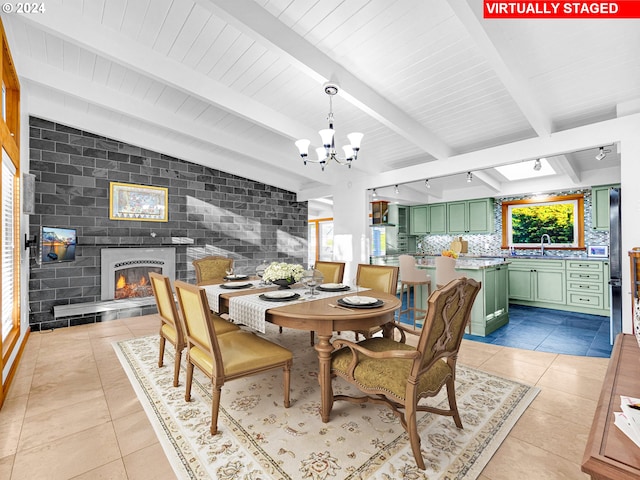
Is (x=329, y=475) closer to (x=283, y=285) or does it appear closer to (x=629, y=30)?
(x=283, y=285)

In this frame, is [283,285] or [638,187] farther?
[638,187]

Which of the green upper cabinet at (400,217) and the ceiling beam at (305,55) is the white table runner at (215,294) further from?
the green upper cabinet at (400,217)

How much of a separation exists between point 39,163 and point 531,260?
785cm

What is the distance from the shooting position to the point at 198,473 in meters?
1.49

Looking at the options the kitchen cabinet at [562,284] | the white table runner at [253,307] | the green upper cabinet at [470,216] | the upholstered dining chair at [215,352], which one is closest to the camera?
the upholstered dining chair at [215,352]

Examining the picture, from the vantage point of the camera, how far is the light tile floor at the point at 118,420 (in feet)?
5.08

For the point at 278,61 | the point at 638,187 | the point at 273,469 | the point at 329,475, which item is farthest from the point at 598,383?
the point at 278,61

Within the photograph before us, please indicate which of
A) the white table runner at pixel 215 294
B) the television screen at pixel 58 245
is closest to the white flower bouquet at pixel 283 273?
the white table runner at pixel 215 294

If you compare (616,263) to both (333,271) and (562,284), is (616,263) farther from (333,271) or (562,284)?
(333,271)

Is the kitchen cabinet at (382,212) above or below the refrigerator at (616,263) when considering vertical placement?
above

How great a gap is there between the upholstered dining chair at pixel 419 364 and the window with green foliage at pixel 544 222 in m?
5.31

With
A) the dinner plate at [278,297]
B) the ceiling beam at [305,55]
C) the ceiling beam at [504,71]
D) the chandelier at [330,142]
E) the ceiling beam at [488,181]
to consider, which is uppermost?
the ceiling beam at [305,55]

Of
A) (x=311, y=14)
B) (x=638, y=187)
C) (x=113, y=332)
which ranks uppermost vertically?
(x=311, y=14)

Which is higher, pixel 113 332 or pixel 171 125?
pixel 171 125
